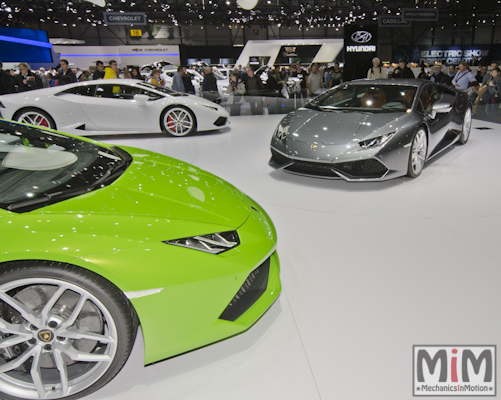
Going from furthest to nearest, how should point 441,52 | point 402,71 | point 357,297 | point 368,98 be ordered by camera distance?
1. point 441,52
2. point 402,71
3. point 368,98
4. point 357,297

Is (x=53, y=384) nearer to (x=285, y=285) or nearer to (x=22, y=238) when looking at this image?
(x=22, y=238)

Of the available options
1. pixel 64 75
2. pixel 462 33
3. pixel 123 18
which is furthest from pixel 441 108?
pixel 462 33

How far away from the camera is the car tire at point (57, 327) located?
1.39 metres

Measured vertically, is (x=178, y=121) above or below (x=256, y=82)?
below

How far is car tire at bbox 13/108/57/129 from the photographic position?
21.6 ft

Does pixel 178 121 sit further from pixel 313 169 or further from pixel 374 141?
pixel 374 141

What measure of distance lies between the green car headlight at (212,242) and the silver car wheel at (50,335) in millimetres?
394

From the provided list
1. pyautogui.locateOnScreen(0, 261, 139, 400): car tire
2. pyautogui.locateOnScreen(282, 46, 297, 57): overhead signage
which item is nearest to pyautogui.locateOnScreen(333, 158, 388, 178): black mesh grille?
pyautogui.locateOnScreen(0, 261, 139, 400): car tire

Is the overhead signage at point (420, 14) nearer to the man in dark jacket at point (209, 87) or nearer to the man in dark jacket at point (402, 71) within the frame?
the man in dark jacket at point (402, 71)

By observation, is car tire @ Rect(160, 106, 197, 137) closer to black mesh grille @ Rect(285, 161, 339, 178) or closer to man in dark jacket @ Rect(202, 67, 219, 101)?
man in dark jacket @ Rect(202, 67, 219, 101)

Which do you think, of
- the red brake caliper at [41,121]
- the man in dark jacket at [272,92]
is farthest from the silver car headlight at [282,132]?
the man in dark jacket at [272,92]

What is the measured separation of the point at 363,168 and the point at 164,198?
2.50 metres

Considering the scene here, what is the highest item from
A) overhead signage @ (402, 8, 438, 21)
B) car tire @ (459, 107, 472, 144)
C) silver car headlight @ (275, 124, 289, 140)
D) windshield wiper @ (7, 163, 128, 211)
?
overhead signage @ (402, 8, 438, 21)

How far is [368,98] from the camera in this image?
4.62 meters
